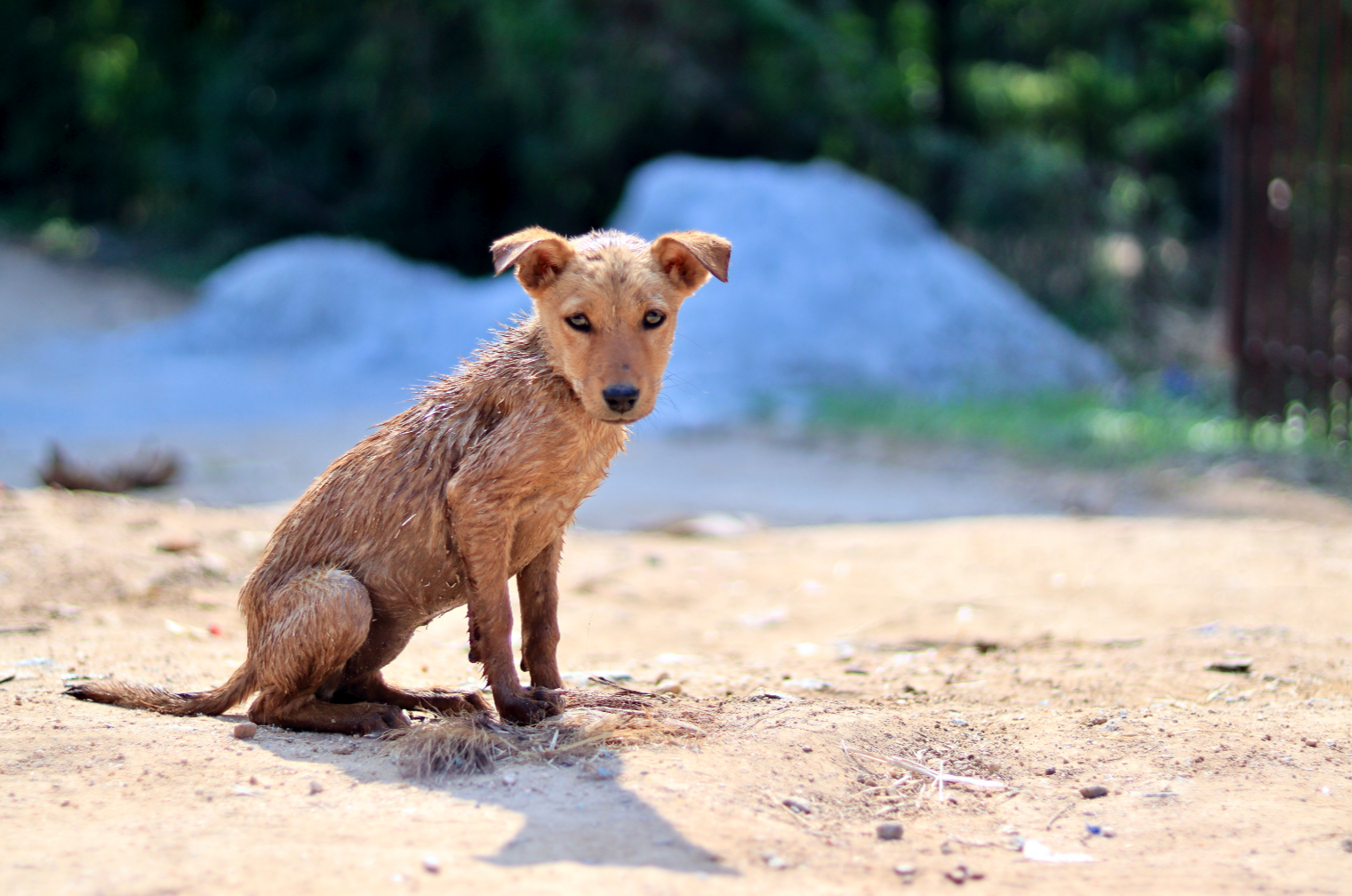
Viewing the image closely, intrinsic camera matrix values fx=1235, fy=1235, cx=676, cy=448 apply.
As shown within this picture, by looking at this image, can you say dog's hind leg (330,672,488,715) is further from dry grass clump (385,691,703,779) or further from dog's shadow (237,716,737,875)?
dog's shadow (237,716,737,875)

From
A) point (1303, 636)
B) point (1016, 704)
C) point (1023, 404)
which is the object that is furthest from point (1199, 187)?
point (1016, 704)

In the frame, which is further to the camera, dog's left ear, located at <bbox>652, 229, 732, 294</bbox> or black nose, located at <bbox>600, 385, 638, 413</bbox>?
dog's left ear, located at <bbox>652, 229, 732, 294</bbox>

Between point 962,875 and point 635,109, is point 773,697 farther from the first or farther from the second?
point 635,109

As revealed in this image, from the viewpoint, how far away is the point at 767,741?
141 inches

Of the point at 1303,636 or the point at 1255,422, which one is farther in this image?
the point at 1255,422

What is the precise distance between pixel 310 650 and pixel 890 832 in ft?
5.68

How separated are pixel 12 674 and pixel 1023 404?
914cm

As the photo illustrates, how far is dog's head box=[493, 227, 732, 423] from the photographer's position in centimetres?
347

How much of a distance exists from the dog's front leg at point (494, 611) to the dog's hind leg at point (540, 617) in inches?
6.7

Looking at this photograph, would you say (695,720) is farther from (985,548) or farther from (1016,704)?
(985,548)

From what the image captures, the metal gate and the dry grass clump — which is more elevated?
the metal gate

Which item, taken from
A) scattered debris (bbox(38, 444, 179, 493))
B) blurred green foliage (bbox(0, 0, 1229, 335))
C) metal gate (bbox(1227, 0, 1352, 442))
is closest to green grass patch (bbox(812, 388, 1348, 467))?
metal gate (bbox(1227, 0, 1352, 442))

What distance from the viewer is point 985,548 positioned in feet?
22.5

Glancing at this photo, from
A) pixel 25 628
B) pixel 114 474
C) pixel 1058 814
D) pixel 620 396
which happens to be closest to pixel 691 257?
pixel 620 396
